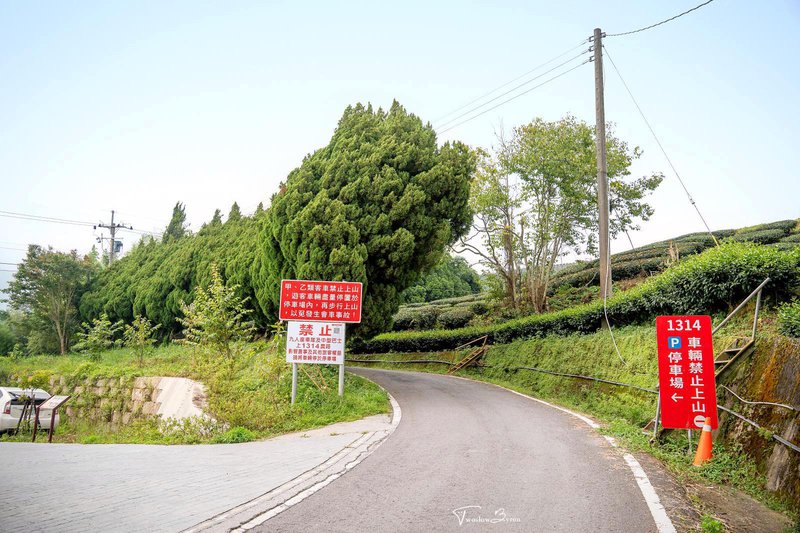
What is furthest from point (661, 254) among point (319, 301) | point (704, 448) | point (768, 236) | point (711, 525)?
point (711, 525)

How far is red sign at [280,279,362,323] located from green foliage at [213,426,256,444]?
11.7ft

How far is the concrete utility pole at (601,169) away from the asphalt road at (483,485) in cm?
610

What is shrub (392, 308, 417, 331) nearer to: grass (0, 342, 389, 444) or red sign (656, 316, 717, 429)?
grass (0, 342, 389, 444)

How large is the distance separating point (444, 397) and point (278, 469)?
8.05 m

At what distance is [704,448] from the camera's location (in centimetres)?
734

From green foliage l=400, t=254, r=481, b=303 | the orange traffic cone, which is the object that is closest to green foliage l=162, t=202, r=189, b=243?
green foliage l=400, t=254, r=481, b=303

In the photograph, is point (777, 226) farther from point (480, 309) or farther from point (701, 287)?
point (701, 287)

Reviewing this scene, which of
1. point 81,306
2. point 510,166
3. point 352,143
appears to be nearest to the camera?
point 352,143

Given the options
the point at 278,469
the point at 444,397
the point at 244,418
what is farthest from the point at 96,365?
the point at 278,469

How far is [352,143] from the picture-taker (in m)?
17.7

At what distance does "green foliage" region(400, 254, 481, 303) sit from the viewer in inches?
1822

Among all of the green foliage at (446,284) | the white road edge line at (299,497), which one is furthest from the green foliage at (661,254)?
the white road edge line at (299,497)

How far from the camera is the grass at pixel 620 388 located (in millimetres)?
6910

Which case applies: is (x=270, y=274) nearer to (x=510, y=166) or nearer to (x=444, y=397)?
(x=444, y=397)
